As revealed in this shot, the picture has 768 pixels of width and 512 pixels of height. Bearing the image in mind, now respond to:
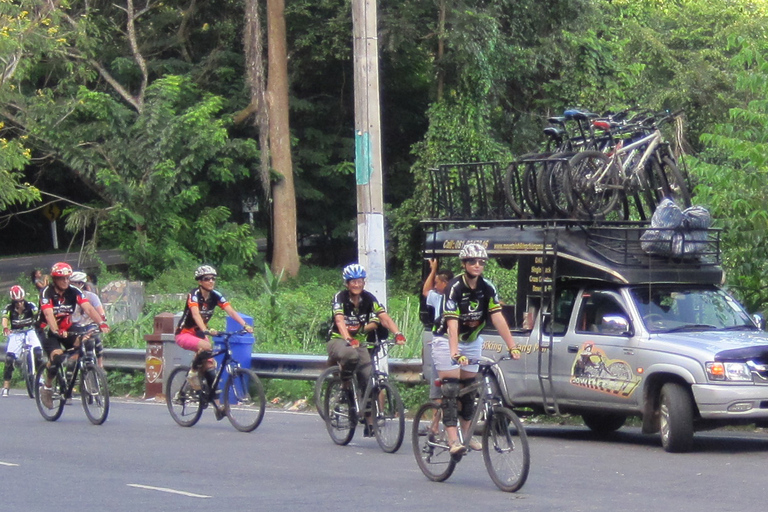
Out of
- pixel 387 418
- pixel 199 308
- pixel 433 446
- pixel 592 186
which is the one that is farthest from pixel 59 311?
pixel 592 186

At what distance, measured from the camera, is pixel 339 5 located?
34.0 metres

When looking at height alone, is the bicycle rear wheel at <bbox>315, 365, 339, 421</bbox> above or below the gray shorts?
below

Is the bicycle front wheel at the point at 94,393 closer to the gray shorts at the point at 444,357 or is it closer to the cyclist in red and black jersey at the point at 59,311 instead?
the cyclist in red and black jersey at the point at 59,311

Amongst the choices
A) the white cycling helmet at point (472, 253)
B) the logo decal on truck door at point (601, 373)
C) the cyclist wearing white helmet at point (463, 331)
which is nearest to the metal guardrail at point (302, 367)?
the logo decal on truck door at point (601, 373)

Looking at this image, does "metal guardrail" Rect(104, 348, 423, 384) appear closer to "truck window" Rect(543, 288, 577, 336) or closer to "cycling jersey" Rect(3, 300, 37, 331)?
"cycling jersey" Rect(3, 300, 37, 331)

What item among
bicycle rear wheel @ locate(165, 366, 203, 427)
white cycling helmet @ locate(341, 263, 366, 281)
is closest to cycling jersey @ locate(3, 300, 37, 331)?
bicycle rear wheel @ locate(165, 366, 203, 427)

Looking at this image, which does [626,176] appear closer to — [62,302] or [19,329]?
[62,302]

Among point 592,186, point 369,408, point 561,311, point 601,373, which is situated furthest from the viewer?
point 592,186

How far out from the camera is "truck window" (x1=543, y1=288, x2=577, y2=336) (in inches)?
467

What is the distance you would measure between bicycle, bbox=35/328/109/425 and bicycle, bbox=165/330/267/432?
81cm

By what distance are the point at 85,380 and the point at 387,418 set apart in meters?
4.15

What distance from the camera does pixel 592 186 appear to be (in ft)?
41.2

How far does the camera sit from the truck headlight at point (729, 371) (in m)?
10.2

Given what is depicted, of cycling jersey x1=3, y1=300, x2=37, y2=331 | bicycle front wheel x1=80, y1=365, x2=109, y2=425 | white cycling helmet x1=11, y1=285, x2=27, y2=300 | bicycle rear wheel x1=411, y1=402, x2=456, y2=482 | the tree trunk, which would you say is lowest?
bicycle rear wheel x1=411, y1=402, x2=456, y2=482
